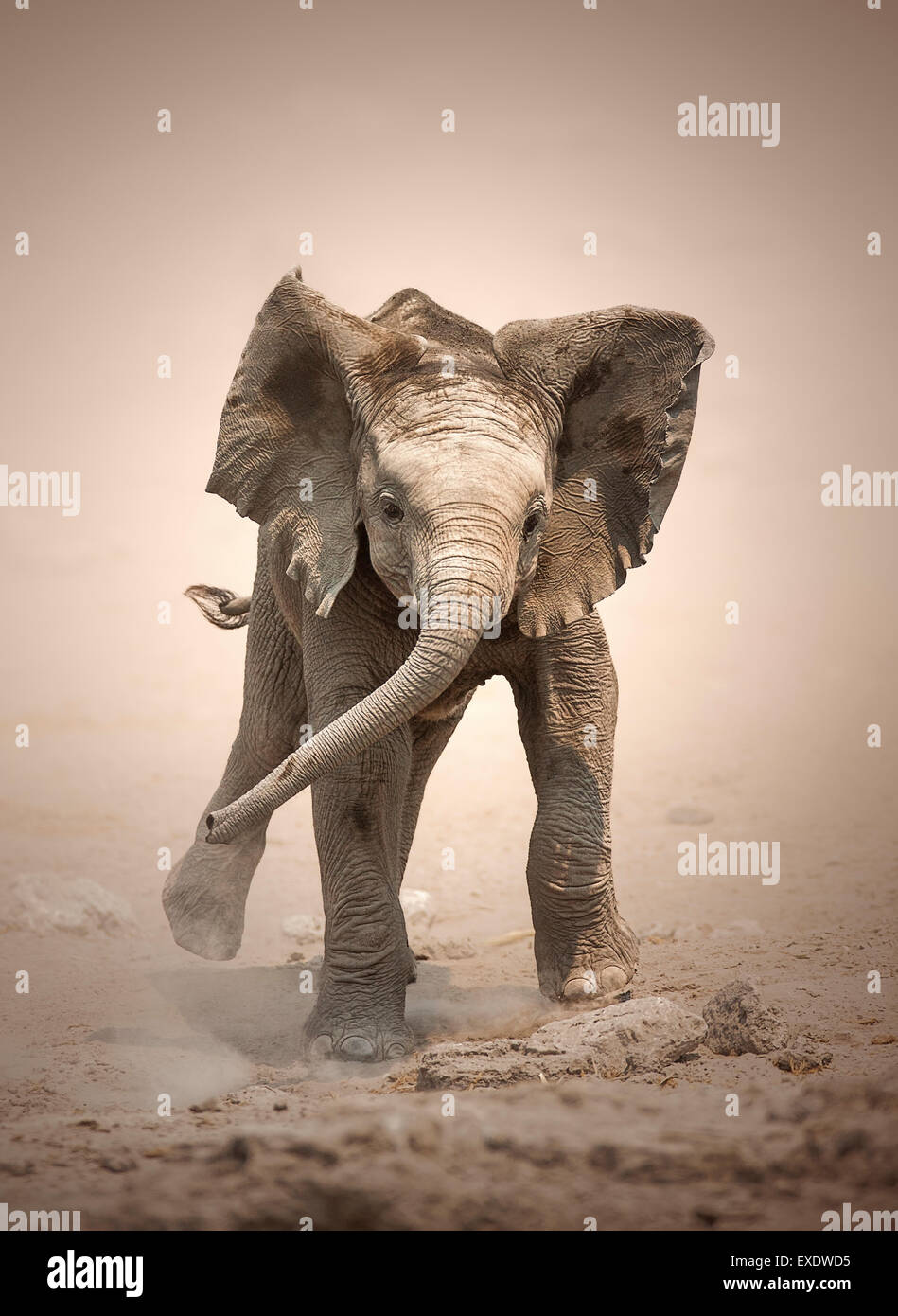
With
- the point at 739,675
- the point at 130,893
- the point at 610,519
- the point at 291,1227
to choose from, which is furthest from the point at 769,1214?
the point at 739,675

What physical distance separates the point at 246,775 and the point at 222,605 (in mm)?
1097

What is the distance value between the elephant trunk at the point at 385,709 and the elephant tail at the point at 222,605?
11.1 ft

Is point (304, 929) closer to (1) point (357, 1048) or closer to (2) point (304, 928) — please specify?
(2) point (304, 928)

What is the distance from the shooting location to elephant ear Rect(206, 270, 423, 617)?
6195 millimetres

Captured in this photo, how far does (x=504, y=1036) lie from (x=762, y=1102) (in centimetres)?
242

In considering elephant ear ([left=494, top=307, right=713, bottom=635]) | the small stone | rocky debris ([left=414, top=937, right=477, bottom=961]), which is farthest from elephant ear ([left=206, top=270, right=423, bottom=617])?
rocky debris ([left=414, top=937, right=477, bottom=961])

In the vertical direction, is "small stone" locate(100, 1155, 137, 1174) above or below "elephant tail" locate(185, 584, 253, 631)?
below

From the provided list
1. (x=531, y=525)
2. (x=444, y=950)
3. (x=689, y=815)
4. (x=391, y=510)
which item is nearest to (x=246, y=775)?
(x=444, y=950)

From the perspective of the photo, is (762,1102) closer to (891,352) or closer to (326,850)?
(326,850)

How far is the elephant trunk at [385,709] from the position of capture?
5402 mm

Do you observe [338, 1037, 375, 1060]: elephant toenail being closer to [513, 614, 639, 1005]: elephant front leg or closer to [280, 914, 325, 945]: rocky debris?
[513, 614, 639, 1005]: elephant front leg

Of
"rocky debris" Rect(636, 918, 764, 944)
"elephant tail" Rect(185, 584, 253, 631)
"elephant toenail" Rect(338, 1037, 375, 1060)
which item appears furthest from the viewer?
"rocky debris" Rect(636, 918, 764, 944)

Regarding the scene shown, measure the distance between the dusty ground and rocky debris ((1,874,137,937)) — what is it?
0.10 metres

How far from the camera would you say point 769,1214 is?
13.1 ft
